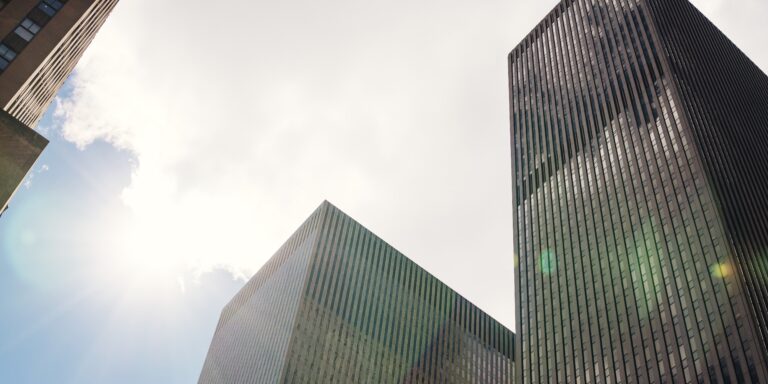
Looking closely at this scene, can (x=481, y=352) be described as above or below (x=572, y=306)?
above

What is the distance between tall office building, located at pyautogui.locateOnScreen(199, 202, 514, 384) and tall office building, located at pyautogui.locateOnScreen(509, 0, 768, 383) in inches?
1455

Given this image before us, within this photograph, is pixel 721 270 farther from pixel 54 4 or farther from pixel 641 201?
pixel 54 4

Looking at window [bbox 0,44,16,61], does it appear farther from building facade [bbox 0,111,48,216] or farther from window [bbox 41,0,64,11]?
building facade [bbox 0,111,48,216]

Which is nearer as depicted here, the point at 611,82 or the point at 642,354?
the point at 642,354

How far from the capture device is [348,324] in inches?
4705

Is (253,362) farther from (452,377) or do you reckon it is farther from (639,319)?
(639,319)

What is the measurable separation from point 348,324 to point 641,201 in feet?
207

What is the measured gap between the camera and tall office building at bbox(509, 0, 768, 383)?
67.8m

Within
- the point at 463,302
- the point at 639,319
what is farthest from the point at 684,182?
the point at 463,302

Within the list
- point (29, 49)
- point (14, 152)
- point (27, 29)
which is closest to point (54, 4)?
point (27, 29)

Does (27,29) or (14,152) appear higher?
(27,29)

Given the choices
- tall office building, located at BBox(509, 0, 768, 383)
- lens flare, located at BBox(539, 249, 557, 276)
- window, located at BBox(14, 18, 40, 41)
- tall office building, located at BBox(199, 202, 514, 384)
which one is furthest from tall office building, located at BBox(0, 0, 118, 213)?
lens flare, located at BBox(539, 249, 557, 276)

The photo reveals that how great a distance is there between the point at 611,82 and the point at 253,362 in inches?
3584

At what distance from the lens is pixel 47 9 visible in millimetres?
46281
